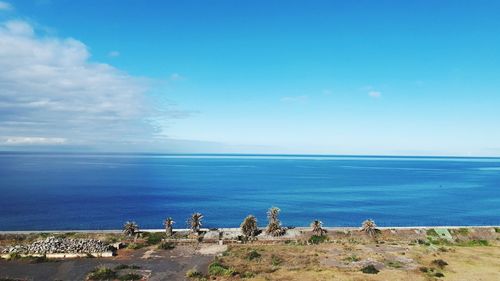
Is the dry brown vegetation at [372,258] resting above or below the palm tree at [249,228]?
below

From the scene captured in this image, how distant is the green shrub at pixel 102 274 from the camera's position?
51.3m

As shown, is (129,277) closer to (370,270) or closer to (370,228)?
(370,270)

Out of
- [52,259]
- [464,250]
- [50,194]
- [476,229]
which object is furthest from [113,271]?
[50,194]

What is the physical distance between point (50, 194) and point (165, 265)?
124879 mm

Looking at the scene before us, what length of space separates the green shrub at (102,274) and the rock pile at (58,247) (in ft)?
33.3

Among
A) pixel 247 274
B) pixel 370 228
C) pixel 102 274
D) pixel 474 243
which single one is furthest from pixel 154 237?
pixel 474 243

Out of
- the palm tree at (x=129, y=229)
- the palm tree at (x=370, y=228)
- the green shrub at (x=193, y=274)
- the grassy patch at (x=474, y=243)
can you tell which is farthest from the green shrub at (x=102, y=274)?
the grassy patch at (x=474, y=243)

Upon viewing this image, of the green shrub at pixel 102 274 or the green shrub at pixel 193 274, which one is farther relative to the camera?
the green shrub at pixel 193 274

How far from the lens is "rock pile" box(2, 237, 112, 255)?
203ft

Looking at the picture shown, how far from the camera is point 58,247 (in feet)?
206

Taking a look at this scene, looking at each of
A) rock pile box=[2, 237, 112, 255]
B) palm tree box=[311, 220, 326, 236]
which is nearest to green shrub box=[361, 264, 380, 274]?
palm tree box=[311, 220, 326, 236]

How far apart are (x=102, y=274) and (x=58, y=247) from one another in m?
15.5

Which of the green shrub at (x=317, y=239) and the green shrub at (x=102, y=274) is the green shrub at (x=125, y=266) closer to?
the green shrub at (x=102, y=274)

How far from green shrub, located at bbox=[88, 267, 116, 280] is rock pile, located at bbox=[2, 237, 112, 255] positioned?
33.3ft
